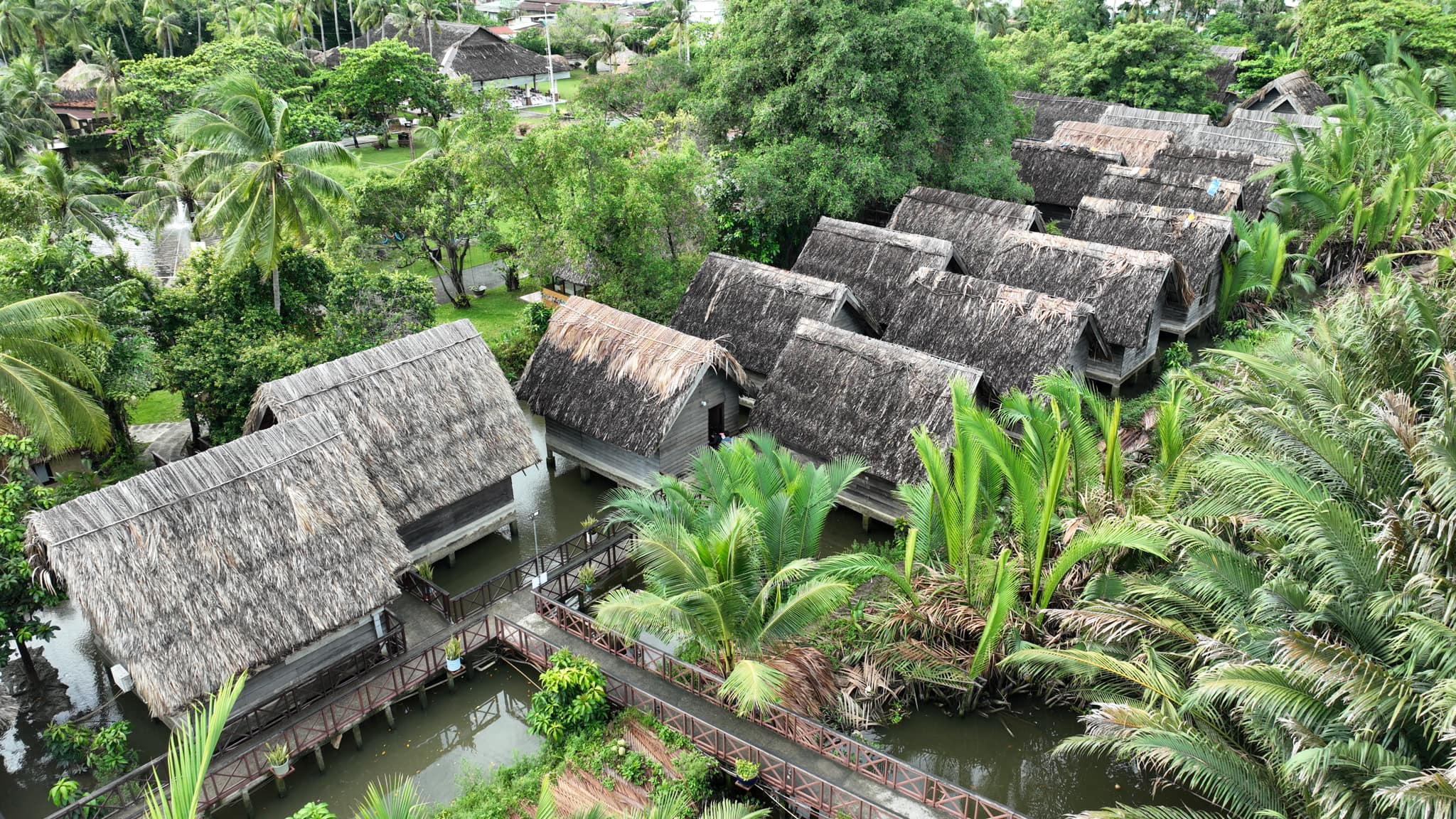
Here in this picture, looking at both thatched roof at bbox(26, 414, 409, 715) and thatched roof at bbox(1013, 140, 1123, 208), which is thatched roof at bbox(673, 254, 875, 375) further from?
thatched roof at bbox(1013, 140, 1123, 208)

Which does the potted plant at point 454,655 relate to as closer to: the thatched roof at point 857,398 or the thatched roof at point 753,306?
the thatched roof at point 857,398

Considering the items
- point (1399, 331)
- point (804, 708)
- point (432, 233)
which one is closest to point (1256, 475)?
point (1399, 331)

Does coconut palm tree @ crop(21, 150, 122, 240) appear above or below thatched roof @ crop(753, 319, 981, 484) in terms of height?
above

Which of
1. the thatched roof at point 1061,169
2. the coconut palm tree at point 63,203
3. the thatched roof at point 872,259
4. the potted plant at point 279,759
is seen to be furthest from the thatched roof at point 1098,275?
the coconut palm tree at point 63,203

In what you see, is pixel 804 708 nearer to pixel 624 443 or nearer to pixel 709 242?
pixel 624 443

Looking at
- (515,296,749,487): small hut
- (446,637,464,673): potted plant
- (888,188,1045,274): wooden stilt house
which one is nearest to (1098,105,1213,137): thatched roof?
(888,188,1045,274): wooden stilt house

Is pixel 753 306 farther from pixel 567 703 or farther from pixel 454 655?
pixel 567 703
